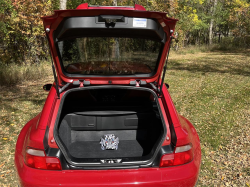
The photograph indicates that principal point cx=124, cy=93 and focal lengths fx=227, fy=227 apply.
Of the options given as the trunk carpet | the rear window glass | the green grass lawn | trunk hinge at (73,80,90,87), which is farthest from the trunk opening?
the green grass lawn

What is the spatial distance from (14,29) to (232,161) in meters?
14.3

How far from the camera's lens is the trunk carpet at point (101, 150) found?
300 cm

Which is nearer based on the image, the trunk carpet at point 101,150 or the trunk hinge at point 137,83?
the trunk hinge at point 137,83

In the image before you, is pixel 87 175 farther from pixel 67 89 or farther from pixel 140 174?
pixel 67 89

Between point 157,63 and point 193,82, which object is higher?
point 157,63

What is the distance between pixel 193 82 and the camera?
35.8 feet

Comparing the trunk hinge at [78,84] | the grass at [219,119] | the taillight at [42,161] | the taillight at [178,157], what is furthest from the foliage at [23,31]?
the taillight at [178,157]

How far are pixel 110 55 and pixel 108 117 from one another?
1.11 m

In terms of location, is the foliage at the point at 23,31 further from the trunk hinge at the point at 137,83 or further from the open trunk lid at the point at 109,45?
the trunk hinge at the point at 137,83

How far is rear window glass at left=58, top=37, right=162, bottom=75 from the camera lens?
2557mm

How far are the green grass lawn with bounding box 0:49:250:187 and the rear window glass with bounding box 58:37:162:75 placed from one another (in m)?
2.16

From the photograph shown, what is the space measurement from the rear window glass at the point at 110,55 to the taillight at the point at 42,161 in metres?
1.00

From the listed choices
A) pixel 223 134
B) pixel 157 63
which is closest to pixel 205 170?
pixel 223 134

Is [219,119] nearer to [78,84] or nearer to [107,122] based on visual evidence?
[107,122]
